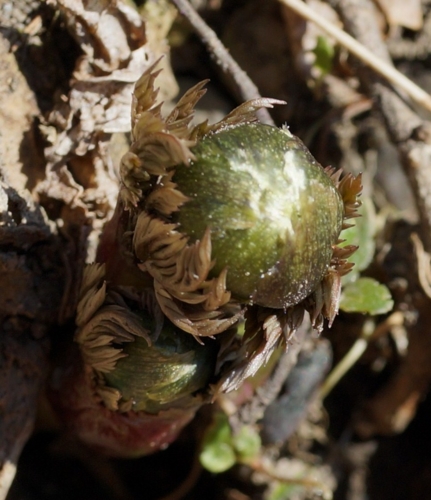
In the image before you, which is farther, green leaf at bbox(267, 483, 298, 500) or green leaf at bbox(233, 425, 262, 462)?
green leaf at bbox(267, 483, 298, 500)

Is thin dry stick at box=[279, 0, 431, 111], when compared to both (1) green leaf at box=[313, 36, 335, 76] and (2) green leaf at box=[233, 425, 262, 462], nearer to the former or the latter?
(1) green leaf at box=[313, 36, 335, 76]

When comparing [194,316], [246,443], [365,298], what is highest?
[194,316]

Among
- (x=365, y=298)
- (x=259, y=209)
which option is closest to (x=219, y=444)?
(x=365, y=298)

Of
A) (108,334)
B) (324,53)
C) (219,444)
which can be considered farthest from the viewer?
(324,53)

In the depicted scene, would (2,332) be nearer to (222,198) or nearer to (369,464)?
(222,198)

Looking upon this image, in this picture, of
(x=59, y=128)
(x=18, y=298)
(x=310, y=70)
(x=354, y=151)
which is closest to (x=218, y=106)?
(x=310, y=70)

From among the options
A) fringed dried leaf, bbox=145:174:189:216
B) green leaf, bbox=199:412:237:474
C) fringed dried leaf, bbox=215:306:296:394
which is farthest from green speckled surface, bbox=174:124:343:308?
green leaf, bbox=199:412:237:474

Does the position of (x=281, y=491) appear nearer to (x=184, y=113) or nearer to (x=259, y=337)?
(x=259, y=337)
